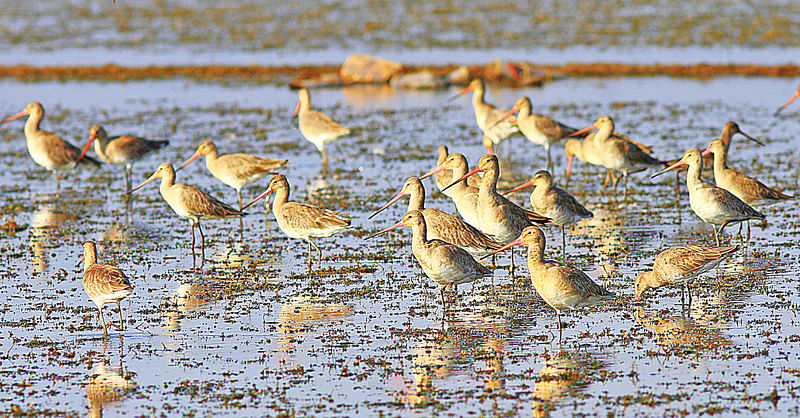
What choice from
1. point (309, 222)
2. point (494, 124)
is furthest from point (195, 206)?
point (494, 124)

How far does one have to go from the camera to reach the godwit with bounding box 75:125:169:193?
19.4 meters

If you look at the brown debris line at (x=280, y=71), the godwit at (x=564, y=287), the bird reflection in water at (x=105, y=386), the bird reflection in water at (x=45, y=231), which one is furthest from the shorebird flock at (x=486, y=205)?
the brown debris line at (x=280, y=71)

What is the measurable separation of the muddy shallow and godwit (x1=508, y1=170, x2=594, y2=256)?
1.28 ft

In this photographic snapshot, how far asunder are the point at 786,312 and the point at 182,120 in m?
19.4

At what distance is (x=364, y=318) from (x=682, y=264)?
323cm

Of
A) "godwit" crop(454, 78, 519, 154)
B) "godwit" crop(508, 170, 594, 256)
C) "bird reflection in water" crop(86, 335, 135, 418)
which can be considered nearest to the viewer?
"bird reflection in water" crop(86, 335, 135, 418)

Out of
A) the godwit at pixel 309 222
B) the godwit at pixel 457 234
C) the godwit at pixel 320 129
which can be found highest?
the godwit at pixel 320 129

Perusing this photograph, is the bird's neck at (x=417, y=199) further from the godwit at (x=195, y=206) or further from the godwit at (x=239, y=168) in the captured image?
the godwit at (x=239, y=168)

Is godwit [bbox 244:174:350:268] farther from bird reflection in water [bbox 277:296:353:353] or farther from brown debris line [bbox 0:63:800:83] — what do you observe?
brown debris line [bbox 0:63:800:83]

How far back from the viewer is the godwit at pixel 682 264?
10.8 meters

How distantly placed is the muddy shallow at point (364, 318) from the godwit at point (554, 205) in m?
0.39

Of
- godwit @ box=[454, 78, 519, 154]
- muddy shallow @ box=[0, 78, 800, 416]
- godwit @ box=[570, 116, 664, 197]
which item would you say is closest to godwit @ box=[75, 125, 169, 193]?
muddy shallow @ box=[0, 78, 800, 416]

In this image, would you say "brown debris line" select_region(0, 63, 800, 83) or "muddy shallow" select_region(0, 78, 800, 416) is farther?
"brown debris line" select_region(0, 63, 800, 83)

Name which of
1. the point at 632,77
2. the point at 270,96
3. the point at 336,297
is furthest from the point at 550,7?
the point at 336,297
